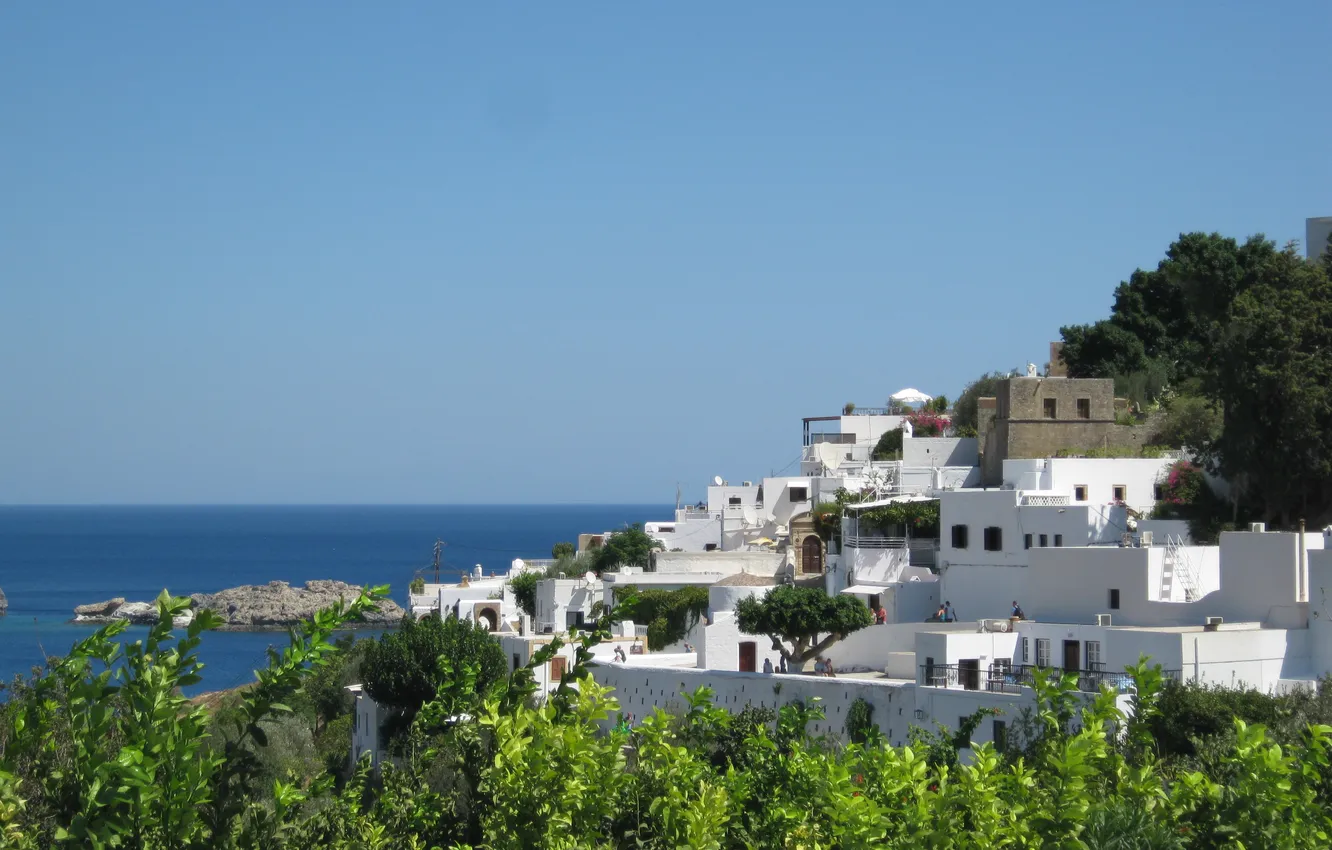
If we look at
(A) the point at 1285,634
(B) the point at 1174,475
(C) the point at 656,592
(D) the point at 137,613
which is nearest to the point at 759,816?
(A) the point at 1285,634

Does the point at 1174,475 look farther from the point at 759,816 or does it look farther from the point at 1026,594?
the point at 759,816

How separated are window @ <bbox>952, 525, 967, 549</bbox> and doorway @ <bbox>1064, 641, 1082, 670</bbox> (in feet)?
24.5

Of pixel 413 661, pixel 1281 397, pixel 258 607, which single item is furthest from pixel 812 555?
pixel 258 607

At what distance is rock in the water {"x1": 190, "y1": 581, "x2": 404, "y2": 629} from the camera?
96625 mm

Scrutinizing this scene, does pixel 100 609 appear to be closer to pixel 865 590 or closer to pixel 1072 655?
pixel 865 590

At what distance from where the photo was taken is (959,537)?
32.9 metres

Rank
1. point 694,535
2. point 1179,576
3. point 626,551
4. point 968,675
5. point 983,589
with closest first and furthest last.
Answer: point 968,675, point 1179,576, point 983,589, point 626,551, point 694,535

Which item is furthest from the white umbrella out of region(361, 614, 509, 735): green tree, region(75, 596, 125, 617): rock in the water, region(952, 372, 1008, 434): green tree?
region(75, 596, 125, 617): rock in the water

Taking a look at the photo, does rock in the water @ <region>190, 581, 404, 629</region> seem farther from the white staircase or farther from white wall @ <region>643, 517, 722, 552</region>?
the white staircase

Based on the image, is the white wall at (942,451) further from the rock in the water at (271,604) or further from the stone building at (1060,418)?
the rock in the water at (271,604)

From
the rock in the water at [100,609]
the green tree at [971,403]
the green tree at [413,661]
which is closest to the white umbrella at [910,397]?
the green tree at [971,403]

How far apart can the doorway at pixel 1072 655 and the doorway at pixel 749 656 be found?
27.5 ft

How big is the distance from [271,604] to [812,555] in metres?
64.4

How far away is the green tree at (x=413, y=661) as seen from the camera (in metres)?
35.2
